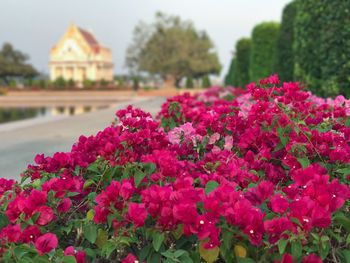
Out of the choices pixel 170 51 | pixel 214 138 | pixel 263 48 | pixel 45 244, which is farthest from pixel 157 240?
pixel 170 51

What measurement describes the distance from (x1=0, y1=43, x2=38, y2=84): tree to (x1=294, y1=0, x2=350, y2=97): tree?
8527 cm

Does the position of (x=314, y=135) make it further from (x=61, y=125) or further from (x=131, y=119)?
(x=61, y=125)

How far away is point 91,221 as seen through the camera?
2.15m

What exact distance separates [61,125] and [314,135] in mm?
12363

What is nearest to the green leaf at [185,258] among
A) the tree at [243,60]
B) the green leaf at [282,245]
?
the green leaf at [282,245]

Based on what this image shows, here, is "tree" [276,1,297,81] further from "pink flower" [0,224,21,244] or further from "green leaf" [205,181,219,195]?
"pink flower" [0,224,21,244]

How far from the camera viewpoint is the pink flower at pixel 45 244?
6.03 feet

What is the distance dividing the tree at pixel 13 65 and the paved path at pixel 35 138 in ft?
250

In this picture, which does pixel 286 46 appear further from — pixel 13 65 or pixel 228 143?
pixel 13 65

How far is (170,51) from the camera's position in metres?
60.1

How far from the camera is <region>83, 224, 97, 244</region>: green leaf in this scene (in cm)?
202

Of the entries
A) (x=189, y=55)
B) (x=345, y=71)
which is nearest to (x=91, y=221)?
(x=345, y=71)

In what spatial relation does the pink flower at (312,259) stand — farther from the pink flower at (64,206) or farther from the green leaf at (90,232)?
the pink flower at (64,206)

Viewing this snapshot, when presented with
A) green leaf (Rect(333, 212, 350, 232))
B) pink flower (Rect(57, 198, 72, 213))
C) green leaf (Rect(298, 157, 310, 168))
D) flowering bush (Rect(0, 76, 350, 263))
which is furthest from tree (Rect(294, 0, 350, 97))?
pink flower (Rect(57, 198, 72, 213))
